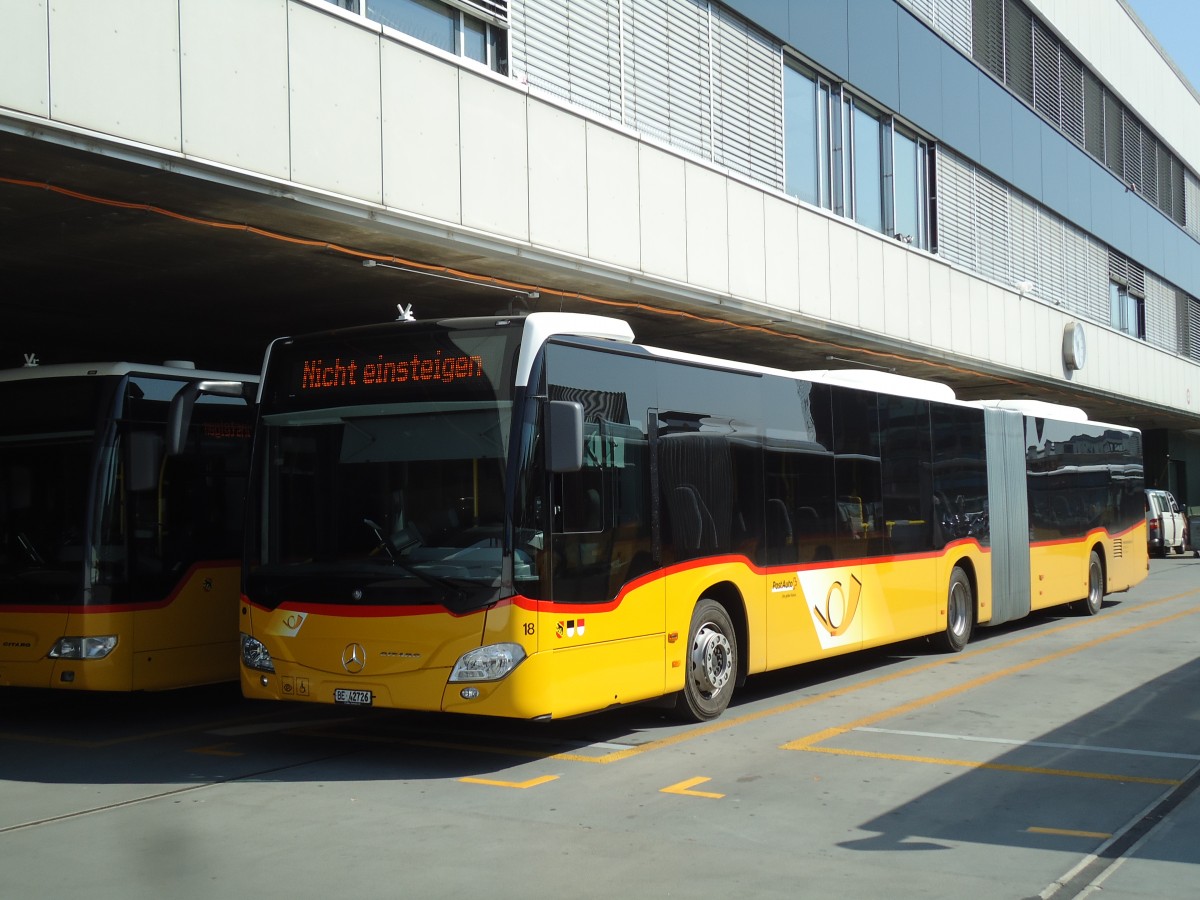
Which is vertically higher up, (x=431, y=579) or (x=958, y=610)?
(x=431, y=579)

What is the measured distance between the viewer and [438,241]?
38.9ft

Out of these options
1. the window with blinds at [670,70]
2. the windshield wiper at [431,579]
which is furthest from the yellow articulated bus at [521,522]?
the window with blinds at [670,70]

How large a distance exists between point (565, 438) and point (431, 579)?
1.30 metres

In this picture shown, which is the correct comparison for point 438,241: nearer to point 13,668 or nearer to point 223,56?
point 223,56

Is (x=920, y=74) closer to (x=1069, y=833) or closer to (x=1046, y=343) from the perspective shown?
(x=1046, y=343)

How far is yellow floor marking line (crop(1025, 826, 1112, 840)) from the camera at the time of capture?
6.84m

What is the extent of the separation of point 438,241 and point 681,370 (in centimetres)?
279

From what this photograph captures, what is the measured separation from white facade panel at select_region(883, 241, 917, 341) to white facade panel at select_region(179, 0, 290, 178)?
1217 centimetres

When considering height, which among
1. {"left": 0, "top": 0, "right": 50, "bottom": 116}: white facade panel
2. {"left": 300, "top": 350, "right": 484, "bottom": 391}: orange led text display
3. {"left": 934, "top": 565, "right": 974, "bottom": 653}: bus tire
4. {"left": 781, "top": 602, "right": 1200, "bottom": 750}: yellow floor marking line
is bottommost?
{"left": 781, "top": 602, "right": 1200, "bottom": 750}: yellow floor marking line

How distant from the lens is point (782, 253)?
17.5 meters

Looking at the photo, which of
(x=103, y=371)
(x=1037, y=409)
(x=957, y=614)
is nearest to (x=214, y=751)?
(x=103, y=371)

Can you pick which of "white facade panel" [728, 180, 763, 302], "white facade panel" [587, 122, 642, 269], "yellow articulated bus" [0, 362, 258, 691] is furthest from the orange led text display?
"white facade panel" [728, 180, 763, 302]

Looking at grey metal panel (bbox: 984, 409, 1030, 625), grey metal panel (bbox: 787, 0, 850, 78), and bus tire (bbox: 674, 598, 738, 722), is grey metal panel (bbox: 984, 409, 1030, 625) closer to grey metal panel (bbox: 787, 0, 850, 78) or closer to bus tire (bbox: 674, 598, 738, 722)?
grey metal panel (bbox: 787, 0, 850, 78)

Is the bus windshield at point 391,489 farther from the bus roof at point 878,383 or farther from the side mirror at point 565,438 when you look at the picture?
the bus roof at point 878,383
